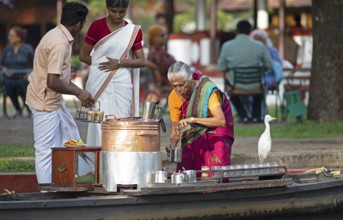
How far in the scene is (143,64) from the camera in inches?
461

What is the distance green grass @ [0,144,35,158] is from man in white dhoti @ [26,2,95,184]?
266cm

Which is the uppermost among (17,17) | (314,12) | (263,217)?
(17,17)

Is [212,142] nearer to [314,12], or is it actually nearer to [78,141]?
[78,141]

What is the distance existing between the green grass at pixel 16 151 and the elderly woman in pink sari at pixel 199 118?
330cm

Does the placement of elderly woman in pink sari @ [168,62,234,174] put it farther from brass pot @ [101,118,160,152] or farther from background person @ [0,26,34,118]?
background person @ [0,26,34,118]

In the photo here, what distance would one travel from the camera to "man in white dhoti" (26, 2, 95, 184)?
10883 mm

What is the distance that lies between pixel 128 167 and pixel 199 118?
87 cm

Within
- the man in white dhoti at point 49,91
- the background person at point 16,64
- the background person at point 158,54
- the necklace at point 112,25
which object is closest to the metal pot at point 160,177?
the man in white dhoti at point 49,91

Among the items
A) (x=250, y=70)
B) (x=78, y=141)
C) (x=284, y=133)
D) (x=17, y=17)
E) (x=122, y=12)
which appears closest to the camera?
(x=78, y=141)

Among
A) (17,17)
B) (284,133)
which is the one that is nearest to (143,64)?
(284,133)

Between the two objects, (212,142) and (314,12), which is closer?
(212,142)

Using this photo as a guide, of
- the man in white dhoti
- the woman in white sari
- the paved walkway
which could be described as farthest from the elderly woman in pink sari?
the paved walkway

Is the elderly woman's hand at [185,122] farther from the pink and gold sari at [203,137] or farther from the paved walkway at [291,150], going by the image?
the paved walkway at [291,150]

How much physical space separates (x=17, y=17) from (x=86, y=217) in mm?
30460
